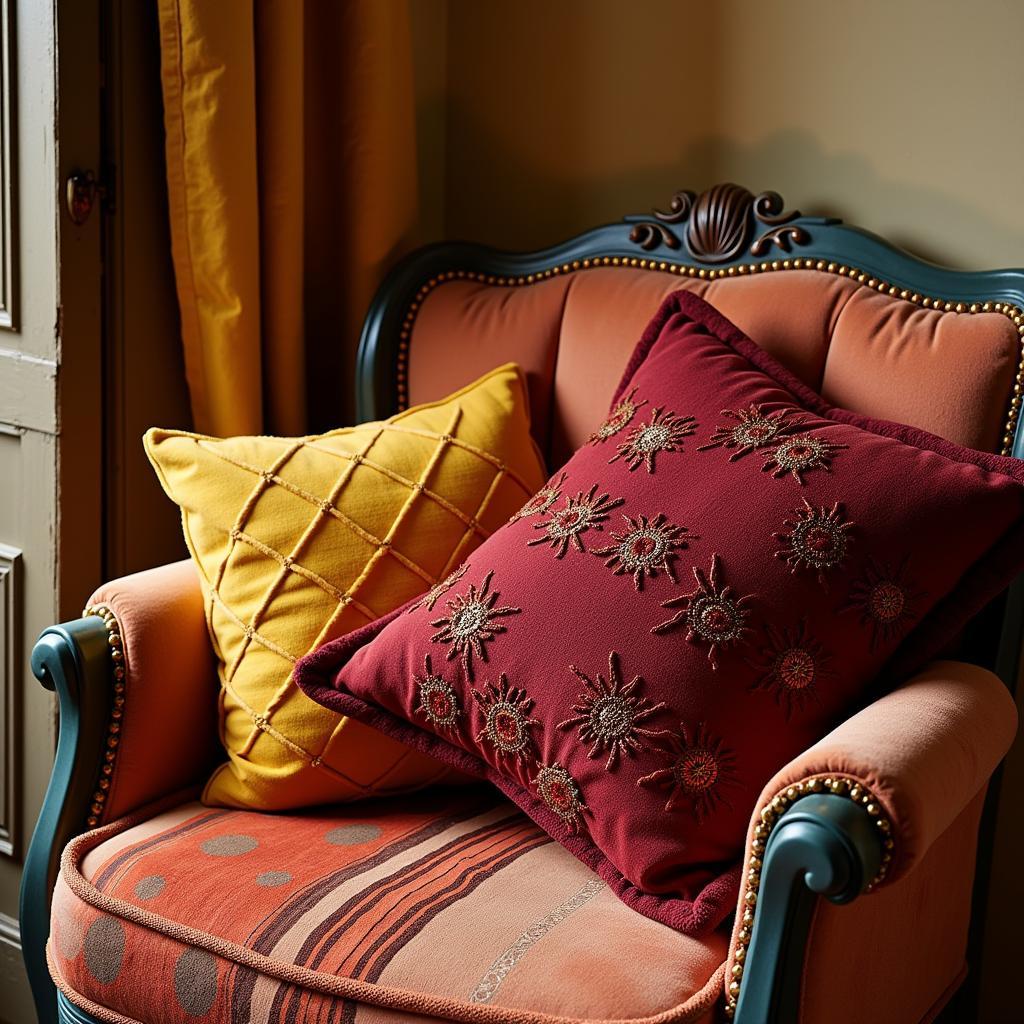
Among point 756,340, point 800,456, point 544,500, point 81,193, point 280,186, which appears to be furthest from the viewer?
point 280,186

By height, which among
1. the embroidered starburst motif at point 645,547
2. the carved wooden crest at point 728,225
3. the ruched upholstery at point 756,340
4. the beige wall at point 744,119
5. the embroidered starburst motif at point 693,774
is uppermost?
the beige wall at point 744,119

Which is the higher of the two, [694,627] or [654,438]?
[654,438]

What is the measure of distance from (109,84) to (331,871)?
1.01 m

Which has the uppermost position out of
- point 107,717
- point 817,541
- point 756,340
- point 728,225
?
point 728,225

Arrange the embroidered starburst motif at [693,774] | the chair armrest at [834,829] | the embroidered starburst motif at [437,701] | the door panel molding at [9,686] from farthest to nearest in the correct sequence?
the door panel molding at [9,686] < the embroidered starburst motif at [437,701] < the embroidered starburst motif at [693,774] < the chair armrest at [834,829]

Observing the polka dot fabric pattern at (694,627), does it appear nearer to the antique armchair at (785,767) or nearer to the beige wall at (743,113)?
the antique armchair at (785,767)

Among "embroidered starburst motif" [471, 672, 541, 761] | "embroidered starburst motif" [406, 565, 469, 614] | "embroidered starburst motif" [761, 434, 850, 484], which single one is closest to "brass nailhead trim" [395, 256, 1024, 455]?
"embroidered starburst motif" [761, 434, 850, 484]

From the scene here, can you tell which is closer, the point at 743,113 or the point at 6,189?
the point at 6,189

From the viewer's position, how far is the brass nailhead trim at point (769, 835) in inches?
34.3

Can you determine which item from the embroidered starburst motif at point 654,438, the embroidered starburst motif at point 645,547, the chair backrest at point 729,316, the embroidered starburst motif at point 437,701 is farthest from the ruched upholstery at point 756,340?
the embroidered starburst motif at point 437,701

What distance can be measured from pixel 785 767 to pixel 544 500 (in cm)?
40

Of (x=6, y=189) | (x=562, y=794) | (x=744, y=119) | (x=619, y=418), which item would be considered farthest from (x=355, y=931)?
(x=744, y=119)

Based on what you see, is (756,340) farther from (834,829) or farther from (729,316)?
(834,829)

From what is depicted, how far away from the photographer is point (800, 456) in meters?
1.12
